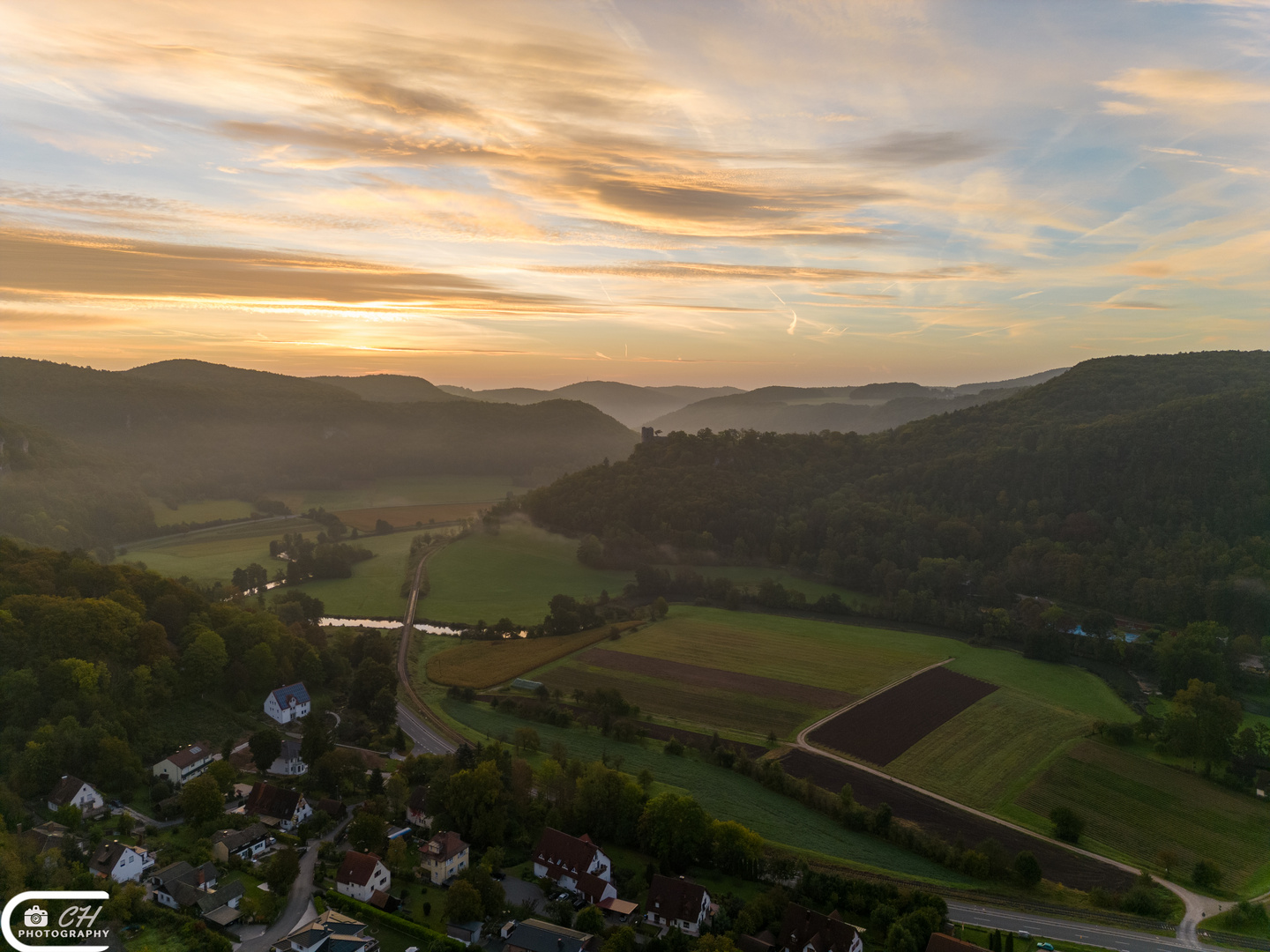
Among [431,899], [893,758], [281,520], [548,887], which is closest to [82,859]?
[431,899]

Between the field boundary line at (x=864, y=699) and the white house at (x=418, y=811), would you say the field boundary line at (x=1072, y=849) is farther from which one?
the white house at (x=418, y=811)

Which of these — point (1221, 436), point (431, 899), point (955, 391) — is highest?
point (955, 391)

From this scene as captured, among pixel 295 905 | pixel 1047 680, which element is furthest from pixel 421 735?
pixel 1047 680

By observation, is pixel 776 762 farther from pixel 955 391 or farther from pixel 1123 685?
pixel 955 391

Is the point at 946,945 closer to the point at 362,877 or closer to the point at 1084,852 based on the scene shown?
the point at 1084,852

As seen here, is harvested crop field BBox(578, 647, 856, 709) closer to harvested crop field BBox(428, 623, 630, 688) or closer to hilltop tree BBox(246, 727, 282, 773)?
harvested crop field BBox(428, 623, 630, 688)

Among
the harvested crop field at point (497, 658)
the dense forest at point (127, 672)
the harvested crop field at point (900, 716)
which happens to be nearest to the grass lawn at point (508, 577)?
the harvested crop field at point (497, 658)

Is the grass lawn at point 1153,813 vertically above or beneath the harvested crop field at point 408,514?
beneath
